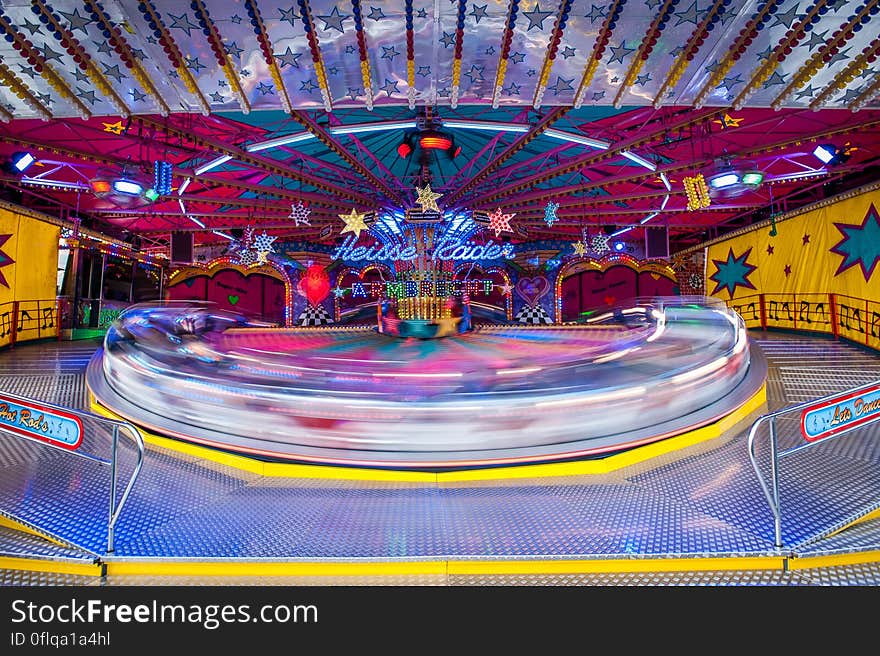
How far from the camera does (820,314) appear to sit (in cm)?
1071

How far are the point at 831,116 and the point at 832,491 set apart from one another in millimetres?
6999

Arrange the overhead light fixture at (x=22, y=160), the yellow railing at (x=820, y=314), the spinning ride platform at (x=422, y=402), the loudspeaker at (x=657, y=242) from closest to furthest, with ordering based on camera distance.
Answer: the spinning ride platform at (x=422, y=402) → the overhead light fixture at (x=22, y=160) → the yellow railing at (x=820, y=314) → the loudspeaker at (x=657, y=242)

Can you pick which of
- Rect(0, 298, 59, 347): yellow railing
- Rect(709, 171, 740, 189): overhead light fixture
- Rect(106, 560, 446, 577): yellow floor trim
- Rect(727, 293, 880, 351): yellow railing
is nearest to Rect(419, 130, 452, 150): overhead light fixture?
Rect(709, 171, 740, 189): overhead light fixture

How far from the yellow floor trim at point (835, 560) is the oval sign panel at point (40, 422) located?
4.13m

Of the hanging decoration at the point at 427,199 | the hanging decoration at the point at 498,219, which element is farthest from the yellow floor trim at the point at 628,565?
the hanging decoration at the point at 498,219

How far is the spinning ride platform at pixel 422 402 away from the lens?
373cm

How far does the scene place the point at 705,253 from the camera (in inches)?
628

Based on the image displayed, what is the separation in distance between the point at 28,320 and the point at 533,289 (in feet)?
52.0

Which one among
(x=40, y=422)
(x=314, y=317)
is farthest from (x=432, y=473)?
(x=314, y=317)

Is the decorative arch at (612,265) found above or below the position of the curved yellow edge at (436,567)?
above

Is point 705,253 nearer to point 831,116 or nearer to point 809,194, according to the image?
point 809,194

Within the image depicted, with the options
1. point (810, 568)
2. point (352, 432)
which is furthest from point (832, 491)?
point (352, 432)

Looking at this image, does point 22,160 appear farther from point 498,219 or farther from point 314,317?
point 314,317

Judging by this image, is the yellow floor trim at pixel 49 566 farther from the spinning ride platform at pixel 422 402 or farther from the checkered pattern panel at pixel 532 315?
the checkered pattern panel at pixel 532 315
